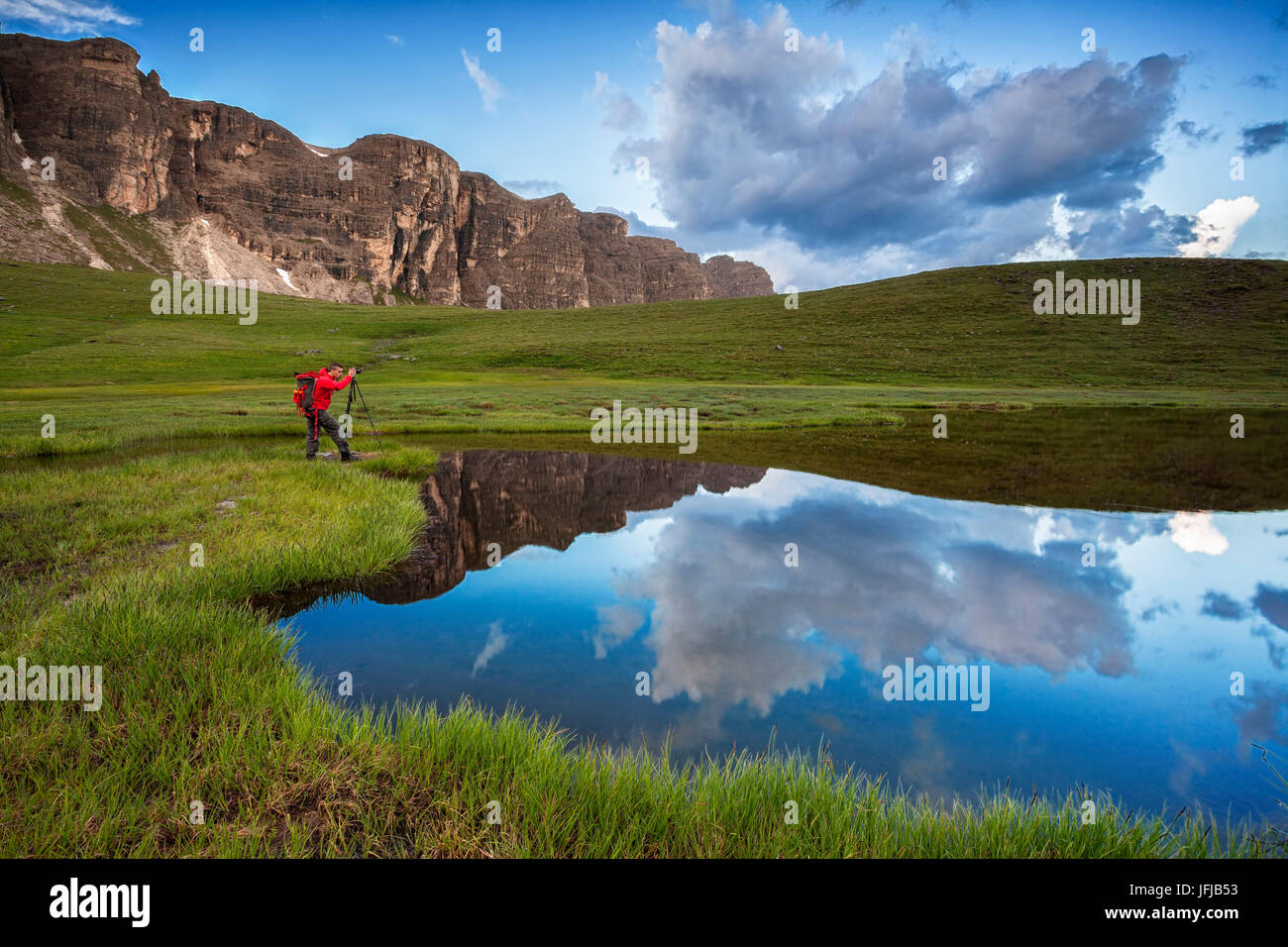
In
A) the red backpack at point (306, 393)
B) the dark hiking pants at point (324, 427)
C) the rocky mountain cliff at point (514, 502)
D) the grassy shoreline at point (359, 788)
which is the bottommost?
the grassy shoreline at point (359, 788)

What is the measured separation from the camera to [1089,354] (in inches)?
2657

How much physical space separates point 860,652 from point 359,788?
15.7 ft

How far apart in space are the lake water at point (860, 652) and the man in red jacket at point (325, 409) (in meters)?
7.35

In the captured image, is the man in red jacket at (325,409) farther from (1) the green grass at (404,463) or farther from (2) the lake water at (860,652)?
(2) the lake water at (860,652)

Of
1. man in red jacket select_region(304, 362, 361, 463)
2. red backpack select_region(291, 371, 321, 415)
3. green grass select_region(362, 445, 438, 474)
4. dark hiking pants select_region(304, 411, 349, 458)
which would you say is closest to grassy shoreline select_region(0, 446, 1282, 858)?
green grass select_region(362, 445, 438, 474)

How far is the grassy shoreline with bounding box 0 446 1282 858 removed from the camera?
3.23 m

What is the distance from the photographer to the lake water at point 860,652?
450cm

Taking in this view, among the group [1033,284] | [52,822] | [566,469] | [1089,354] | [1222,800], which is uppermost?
[1033,284]

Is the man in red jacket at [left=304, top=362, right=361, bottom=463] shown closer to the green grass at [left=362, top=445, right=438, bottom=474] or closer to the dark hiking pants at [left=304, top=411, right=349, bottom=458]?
the dark hiking pants at [left=304, top=411, right=349, bottom=458]

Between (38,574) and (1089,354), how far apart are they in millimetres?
86015

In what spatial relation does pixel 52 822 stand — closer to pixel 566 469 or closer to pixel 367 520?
pixel 367 520

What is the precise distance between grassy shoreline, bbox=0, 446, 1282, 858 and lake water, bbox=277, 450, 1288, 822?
0.50m

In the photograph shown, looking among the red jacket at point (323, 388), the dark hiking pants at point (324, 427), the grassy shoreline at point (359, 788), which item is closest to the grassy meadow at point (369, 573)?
the grassy shoreline at point (359, 788)
